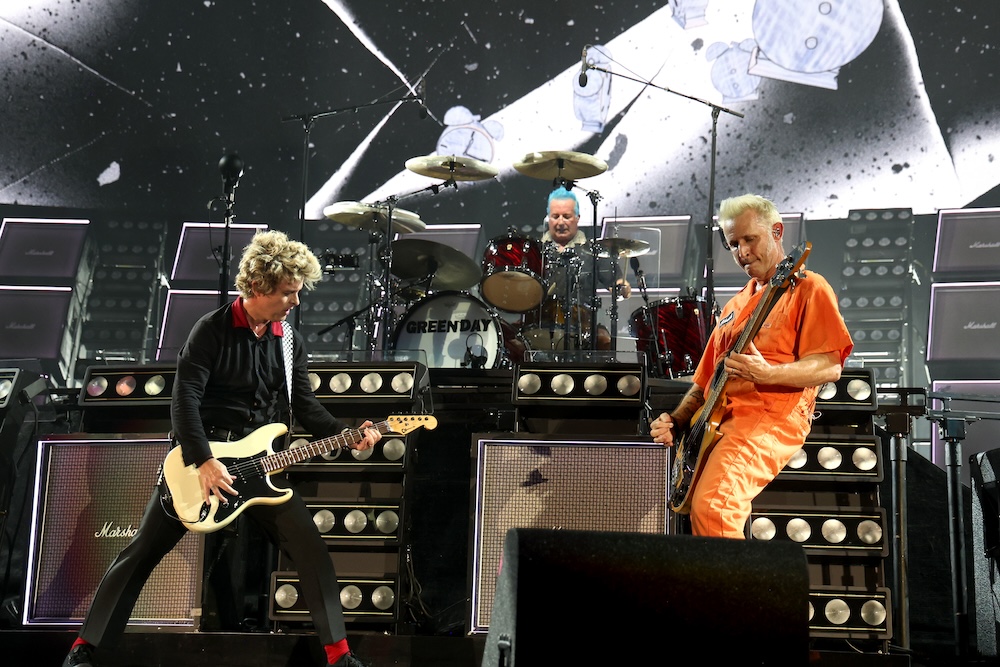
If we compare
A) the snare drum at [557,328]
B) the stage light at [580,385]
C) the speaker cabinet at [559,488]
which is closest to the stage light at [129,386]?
the speaker cabinet at [559,488]

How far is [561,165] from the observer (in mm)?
8117

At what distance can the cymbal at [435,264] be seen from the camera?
787 cm

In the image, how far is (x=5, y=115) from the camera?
9805 millimetres

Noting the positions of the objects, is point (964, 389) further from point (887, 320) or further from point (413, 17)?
point (413, 17)

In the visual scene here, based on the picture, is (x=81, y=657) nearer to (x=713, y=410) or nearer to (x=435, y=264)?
(x=713, y=410)

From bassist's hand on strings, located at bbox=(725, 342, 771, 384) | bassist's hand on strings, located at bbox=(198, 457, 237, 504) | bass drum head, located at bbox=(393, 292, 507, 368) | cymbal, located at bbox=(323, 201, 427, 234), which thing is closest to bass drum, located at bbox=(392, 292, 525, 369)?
bass drum head, located at bbox=(393, 292, 507, 368)

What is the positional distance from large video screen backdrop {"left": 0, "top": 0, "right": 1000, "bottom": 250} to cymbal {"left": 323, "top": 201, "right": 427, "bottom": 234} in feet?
4.81

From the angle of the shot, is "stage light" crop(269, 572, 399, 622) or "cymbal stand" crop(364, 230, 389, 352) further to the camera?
"cymbal stand" crop(364, 230, 389, 352)

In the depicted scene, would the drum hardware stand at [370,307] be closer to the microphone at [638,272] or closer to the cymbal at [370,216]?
the cymbal at [370,216]

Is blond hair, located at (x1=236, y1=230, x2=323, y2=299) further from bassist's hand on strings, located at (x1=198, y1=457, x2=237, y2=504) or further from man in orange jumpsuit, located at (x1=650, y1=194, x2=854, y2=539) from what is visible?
man in orange jumpsuit, located at (x1=650, y1=194, x2=854, y2=539)

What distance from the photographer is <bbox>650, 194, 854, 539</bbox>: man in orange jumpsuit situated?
3.53 metres

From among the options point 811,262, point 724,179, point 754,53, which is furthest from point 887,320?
point 754,53

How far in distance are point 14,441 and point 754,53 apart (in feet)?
22.6

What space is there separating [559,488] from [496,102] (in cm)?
563
